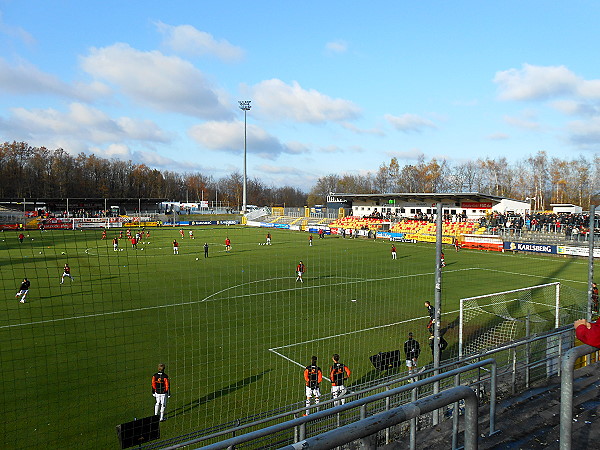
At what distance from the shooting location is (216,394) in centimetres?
1010

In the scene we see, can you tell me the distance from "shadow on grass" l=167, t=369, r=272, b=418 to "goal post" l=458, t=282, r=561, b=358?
5.36m

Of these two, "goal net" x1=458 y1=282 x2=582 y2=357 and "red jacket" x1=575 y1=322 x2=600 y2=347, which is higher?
"red jacket" x1=575 y1=322 x2=600 y2=347

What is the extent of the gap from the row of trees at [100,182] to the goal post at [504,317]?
99.1 m

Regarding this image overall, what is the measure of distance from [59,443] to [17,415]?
187 centimetres

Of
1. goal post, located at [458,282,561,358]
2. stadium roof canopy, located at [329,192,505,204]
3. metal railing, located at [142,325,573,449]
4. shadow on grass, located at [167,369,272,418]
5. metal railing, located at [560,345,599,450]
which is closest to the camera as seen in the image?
metal railing, located at [560,345,599,450]

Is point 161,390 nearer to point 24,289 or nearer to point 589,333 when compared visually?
point 589,333

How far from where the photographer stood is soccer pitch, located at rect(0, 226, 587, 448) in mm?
9430

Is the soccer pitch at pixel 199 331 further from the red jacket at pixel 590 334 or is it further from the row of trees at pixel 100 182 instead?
the row of trees at pixel 100 182

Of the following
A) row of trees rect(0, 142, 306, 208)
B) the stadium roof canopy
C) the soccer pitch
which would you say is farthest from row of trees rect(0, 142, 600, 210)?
the soccer pitch

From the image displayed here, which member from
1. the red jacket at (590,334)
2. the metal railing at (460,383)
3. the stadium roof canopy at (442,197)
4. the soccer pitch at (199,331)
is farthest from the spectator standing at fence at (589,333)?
the stadium roof canopy at (442,197)

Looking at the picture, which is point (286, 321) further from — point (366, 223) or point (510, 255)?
point (366, 223)

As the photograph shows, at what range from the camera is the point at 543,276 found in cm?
2617

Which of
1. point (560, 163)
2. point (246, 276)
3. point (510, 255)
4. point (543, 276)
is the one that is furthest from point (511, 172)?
point (246, 276)

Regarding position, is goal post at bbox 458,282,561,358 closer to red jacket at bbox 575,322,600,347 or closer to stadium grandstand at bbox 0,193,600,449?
stadium grandstand at bbox 0,193,600,449
